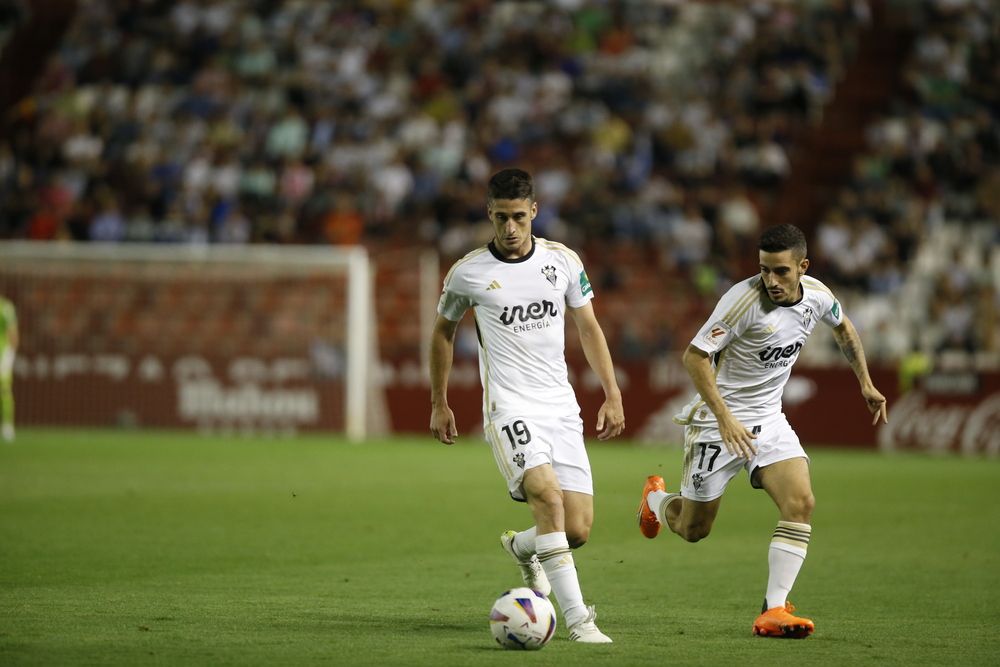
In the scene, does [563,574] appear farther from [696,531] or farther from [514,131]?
[514,131]

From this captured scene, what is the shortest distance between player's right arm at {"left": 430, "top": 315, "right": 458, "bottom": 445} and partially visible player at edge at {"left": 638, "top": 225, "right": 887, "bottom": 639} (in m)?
1.29

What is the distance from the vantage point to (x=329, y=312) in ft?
77.0

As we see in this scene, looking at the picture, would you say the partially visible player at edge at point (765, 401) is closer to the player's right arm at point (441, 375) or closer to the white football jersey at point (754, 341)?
the white football jersey at point (754, 341)

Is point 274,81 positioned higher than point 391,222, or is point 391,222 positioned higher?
point 274,81

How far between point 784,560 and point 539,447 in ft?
4.64

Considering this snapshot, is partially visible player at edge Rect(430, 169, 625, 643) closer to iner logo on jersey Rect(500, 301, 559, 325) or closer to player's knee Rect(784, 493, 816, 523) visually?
iner logo on jersey Rect(500, 301, 559, 325)

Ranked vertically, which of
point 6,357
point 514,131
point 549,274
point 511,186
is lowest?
point 6,357

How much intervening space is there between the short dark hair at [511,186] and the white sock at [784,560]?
221cm

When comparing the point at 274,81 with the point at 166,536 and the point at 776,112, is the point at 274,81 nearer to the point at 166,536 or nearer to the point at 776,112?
the point at 776,112

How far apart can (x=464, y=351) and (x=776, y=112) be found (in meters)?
8.00

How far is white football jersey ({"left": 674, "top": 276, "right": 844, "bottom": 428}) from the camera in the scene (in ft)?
23.6

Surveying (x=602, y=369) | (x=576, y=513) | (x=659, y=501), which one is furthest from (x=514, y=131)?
(x=576, y=513)

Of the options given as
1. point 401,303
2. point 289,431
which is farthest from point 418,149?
point 289,431

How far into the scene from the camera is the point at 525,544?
23.5ft
